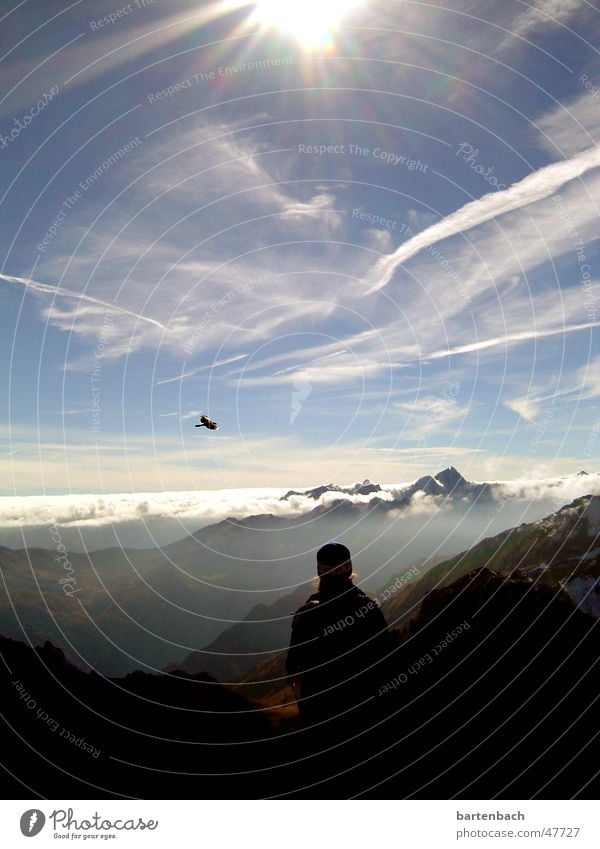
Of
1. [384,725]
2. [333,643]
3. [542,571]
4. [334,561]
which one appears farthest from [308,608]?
[542,571]

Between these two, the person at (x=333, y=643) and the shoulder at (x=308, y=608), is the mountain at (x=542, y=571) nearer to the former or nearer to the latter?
the person at (x=333, y=643)

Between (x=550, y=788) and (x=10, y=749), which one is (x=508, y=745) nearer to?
(x=550, y=788)

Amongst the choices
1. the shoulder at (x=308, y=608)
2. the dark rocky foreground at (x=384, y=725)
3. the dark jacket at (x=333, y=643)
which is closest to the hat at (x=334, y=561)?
the dark jacket at (x=333, y=643)

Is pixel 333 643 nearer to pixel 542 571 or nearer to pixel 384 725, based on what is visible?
pixel 384 725

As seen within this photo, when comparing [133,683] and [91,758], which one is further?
[133,683]

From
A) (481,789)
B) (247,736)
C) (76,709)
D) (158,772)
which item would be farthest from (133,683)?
(481,789)

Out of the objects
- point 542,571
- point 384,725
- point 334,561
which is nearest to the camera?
point 334,561
